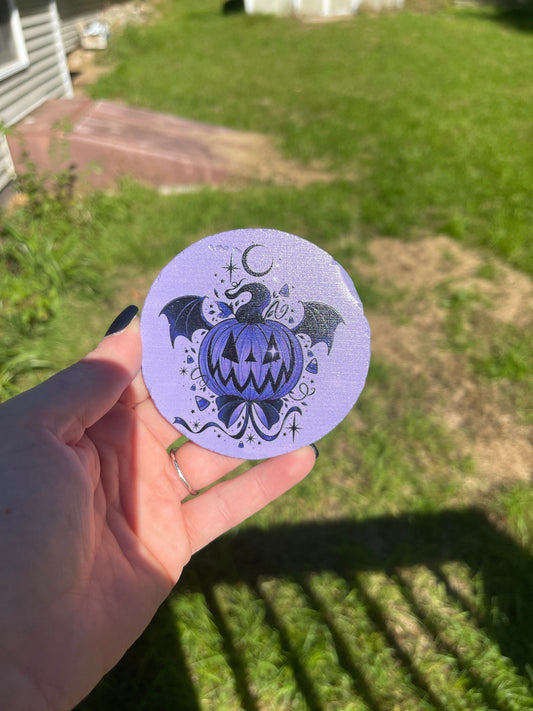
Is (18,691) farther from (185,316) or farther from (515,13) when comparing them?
(515,13)

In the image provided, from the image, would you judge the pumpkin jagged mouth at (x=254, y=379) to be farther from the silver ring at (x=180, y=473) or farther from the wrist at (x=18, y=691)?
the wrist at (x=18, y=691)

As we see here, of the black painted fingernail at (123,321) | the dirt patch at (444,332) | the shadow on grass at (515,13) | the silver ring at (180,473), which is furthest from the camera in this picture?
the shadow on grass at (515,13)

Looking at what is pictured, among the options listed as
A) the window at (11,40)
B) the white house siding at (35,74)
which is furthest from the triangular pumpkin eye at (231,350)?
the window at (11,40)

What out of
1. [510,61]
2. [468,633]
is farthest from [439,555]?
[510,61]

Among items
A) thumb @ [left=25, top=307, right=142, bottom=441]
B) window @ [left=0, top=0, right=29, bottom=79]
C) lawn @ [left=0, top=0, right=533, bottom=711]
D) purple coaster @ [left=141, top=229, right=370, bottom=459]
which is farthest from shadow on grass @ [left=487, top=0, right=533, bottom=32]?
thumb @ [left=25, top=307, right=142, bottom=441]

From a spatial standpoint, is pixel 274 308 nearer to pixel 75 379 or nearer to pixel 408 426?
pixel 75 379
